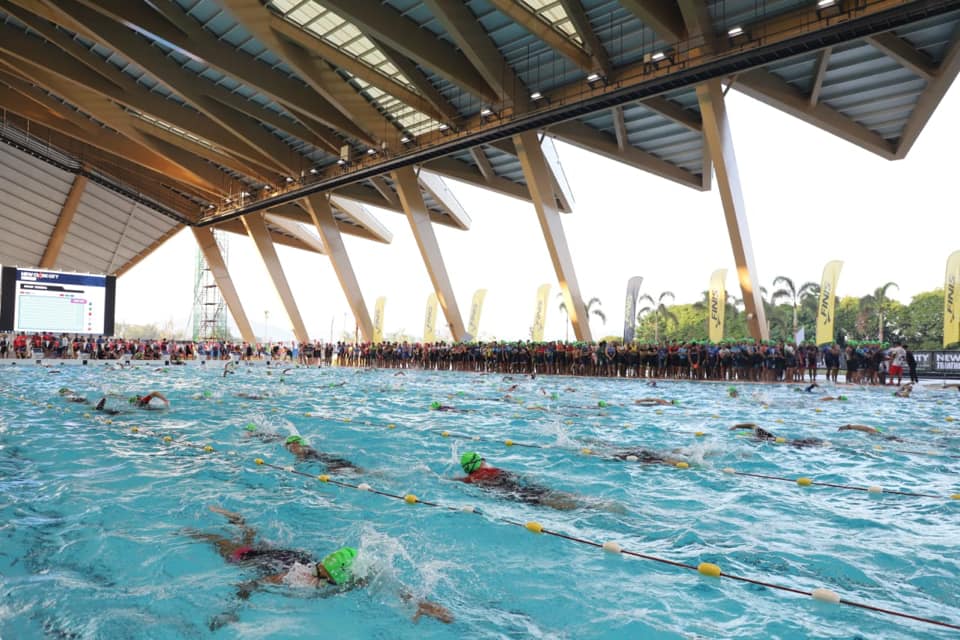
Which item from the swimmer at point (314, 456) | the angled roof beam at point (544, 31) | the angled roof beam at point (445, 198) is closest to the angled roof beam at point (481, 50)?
the angled roof beam at point (544, 31)

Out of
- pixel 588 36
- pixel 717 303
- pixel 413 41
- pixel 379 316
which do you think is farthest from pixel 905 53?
pixel 379 316

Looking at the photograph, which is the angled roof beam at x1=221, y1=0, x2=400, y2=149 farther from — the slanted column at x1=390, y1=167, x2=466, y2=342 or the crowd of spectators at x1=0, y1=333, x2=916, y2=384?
the crowd of spectators at x1=0, y1=333, x2=916, y2=384

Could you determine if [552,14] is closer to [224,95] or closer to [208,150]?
[224,95]

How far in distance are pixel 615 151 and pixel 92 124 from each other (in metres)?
21.9

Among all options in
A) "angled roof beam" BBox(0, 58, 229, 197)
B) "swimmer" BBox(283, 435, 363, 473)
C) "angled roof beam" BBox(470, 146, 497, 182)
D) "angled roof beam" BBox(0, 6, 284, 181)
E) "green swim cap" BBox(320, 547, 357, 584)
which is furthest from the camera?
"angled roof beam" BBox(470, 146, 497, 182)

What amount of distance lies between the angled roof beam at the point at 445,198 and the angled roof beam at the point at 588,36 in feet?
32.5

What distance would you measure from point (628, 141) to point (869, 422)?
15.7 meters

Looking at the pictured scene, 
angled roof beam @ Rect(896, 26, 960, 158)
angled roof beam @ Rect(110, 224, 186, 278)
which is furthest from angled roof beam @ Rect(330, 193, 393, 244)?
angled roof beam @ Rect(896, 26, 960, 158)

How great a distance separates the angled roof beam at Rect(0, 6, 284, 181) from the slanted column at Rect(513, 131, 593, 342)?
12272mm

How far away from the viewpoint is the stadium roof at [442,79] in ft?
47.8

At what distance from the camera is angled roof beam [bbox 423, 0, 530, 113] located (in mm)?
14688

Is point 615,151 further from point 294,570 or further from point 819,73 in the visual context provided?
point 294,570

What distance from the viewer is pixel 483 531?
3688mm

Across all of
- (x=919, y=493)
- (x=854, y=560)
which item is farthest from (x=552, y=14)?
(x=854, y=560)
